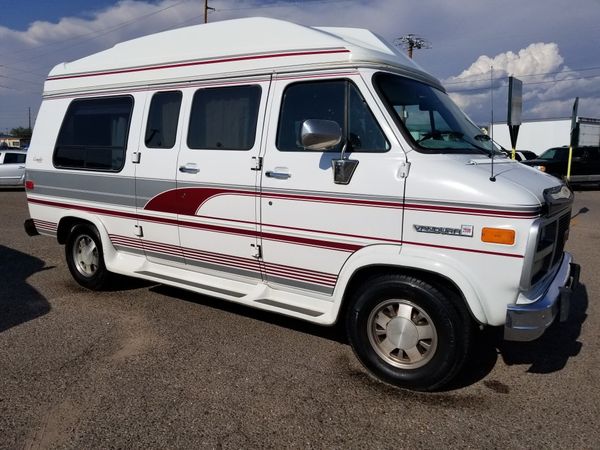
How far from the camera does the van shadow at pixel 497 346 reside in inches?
156

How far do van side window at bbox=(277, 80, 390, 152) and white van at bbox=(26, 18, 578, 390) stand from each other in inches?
0.5

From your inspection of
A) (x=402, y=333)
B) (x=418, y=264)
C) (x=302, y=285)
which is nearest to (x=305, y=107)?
(x=302, y=285)

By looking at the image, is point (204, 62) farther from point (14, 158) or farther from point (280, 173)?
point (14, 158)

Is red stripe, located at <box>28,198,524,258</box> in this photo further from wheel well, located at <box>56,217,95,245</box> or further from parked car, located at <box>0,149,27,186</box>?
parked car, located at <box>0,149,27,186</box>

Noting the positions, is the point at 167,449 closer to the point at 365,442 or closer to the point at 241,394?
the point at 241,394

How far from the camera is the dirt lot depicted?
10.3 feet

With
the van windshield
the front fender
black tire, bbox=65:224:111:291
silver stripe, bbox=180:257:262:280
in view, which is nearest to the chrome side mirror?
the van windshield

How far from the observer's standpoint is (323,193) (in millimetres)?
3863

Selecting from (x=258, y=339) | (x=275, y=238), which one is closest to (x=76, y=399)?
(x=258, y=339)

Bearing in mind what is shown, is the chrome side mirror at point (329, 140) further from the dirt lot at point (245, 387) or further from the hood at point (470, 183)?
the dirt lot at point (245, 387)

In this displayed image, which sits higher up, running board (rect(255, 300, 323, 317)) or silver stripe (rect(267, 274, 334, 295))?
silver stripe (rect(267, 274, 334, 295))

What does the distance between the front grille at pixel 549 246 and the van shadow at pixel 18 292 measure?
15.1 feet

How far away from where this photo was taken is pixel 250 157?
4270mm

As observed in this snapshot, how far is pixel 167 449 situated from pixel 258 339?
1.64 meters
